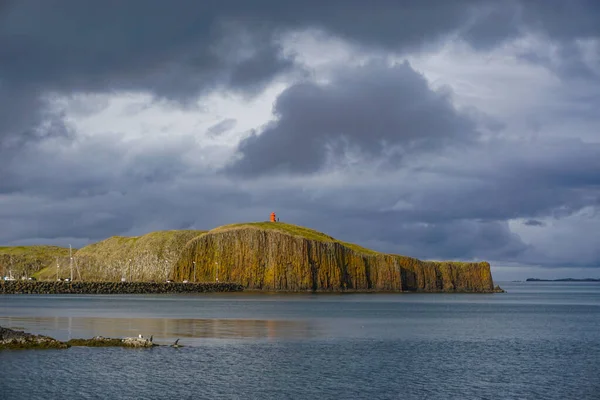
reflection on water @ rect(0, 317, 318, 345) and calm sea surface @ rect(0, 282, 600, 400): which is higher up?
reflection on water @ rect(0, 317, 318, 345)

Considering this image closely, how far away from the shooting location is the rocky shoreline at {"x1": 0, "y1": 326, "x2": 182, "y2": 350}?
46688 mm

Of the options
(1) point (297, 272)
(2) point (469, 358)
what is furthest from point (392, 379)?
(1) point (297, 272)

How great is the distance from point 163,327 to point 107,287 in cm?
11799

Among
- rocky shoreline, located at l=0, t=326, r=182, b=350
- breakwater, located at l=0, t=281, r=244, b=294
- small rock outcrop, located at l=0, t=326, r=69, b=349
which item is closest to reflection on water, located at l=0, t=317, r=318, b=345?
rocky shoreline, located at l=0, t=326, r=182, b=350

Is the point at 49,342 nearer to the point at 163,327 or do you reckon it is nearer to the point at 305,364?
the point at 305,364

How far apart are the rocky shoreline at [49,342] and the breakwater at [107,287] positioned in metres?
130

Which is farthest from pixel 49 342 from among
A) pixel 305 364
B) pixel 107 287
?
pixel 107 287

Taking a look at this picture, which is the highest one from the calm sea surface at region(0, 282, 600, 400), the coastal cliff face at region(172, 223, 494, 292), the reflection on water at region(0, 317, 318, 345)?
the coastal cliff face at region(172, 223, 494, 292)

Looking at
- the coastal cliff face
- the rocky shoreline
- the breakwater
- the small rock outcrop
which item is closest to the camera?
the small rock outcrop

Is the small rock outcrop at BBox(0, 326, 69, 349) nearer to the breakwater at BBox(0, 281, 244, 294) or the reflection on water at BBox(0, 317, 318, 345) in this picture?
the reflection on water at BBox(0, 317, 318, 345)

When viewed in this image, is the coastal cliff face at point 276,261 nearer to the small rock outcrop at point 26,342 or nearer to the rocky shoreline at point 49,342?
the rocky shoreline at point 49,342

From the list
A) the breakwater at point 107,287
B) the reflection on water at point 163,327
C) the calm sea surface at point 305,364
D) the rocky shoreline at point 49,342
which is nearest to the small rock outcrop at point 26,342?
the rocky shoreline at point 49,342

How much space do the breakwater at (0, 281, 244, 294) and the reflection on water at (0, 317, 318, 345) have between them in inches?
3997

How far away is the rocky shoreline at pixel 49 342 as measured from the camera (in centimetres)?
4669
